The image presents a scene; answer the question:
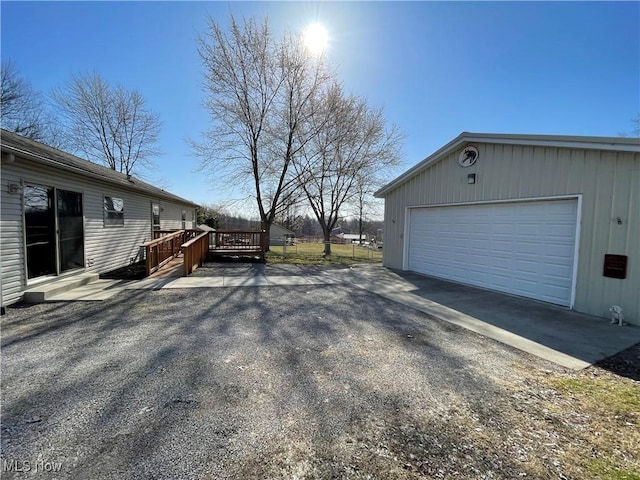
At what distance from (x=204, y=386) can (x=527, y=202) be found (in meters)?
6.76

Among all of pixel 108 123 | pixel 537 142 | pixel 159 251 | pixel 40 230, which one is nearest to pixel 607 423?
pixel 537 142

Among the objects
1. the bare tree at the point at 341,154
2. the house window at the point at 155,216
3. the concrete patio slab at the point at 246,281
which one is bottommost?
the concrete patio slab at the point at 246,281

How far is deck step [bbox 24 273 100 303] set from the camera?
200 inches

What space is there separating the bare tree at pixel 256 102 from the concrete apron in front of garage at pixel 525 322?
31.6 feet

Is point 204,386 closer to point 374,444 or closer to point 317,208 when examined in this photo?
point 374,444

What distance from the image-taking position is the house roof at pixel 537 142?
176 inches

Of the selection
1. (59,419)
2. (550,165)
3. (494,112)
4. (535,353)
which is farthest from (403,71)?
(59,419)

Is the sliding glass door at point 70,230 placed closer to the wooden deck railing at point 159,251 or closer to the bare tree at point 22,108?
the wooden deck railing at point 159,251

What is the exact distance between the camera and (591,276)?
16.1 ft

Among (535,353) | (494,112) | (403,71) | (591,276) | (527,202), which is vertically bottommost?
(535,353)

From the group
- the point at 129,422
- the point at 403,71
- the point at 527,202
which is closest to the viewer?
the point at 129,422

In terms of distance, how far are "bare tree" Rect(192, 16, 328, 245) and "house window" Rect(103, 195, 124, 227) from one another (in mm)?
6038

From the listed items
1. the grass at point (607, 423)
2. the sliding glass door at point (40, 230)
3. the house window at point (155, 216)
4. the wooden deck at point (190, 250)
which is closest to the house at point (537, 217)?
the grass at point (607, 423)

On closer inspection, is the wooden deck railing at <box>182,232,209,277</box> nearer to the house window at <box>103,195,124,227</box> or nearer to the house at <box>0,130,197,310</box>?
the house at <box>0,130,197,310</box>
